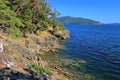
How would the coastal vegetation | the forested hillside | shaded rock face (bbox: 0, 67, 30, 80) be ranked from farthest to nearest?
the forested hillside < the coastal vegetation < shaded rock face (bbox: 0, 67, 30, 80)

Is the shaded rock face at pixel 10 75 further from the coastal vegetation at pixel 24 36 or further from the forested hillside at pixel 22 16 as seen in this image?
the forested hillside at pixel 22 16

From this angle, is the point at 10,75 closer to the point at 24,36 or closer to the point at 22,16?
the point at 24,36

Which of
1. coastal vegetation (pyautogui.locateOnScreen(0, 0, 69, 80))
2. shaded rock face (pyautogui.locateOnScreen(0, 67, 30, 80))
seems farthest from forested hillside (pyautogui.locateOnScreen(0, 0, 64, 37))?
shaded rock face (pyautogui.locateOnScreen(0, 67, 30, 80))

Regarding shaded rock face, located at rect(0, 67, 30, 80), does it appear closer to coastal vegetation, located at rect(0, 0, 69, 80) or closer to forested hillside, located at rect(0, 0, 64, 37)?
coastal vegetation, located at rect(0, 0, 69, 80)

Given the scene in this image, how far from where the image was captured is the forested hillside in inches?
1993

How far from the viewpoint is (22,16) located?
66375mm

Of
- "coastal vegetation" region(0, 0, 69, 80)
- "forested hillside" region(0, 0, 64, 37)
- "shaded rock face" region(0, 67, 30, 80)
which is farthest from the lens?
"forested hillside" region(0, 0, 64, 37)

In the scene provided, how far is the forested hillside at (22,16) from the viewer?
50.6 metres

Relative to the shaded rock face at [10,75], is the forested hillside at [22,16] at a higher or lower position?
higher

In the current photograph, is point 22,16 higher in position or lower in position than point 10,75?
higher

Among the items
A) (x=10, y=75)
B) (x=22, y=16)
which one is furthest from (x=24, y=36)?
(x=10, y=75)

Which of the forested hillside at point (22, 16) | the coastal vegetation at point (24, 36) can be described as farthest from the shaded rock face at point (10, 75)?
the forested hillside at point (22, 16)

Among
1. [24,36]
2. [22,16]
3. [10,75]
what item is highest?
[22,16]

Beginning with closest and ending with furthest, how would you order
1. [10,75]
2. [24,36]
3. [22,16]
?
[10,75] < [24,36] < [22,16]
